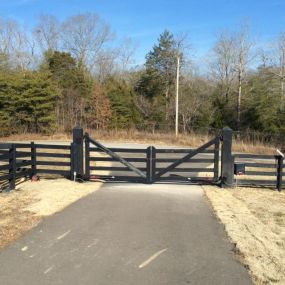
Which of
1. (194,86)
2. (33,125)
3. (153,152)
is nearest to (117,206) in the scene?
(153,152)

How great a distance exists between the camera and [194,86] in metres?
58.3

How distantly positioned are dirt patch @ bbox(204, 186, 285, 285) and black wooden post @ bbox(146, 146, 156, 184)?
1.70m

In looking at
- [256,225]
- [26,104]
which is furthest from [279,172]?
[26,104]

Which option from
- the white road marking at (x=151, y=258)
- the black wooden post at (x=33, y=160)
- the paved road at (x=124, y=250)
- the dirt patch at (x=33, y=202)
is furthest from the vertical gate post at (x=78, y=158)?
the white road marking at (x=151, y=258)

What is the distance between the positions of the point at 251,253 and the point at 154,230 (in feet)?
5.85

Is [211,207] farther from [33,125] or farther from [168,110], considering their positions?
[168,110]

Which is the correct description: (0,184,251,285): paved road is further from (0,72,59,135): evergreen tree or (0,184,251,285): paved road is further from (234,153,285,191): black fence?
(0,72,59,135): evergreen tree

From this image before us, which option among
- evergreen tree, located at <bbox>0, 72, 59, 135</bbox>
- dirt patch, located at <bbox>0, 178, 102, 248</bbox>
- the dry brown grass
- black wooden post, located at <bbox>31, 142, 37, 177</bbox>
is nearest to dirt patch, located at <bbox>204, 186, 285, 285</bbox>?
dirt patch, located at <bbox>0, 178, 102, 248</bbox>

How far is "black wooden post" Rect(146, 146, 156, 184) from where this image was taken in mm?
12062

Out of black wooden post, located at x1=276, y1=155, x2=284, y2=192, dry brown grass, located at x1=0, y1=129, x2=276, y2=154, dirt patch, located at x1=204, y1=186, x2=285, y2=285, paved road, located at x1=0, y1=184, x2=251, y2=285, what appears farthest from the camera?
dry brown grass, located at x1=0, y1=129, x2=276, y2=154

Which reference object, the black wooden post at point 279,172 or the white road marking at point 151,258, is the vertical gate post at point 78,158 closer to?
the black wooden post at point 279,172

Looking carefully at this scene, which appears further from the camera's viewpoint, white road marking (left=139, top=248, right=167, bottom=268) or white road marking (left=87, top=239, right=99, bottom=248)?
white road marking (left=87, top=239, right=99, bottom=248)

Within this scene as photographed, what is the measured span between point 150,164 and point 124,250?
6430mm

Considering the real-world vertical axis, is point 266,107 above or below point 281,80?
below
